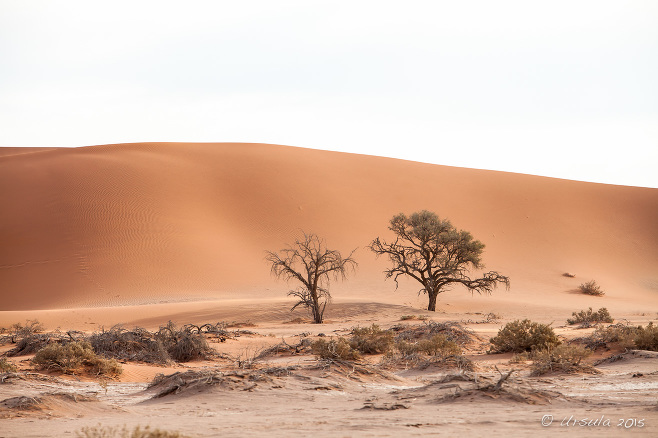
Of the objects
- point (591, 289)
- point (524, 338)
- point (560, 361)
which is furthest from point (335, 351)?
point (591, 289)

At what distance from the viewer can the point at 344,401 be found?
834 cm

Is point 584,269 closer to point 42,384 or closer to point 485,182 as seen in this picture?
point 485,182

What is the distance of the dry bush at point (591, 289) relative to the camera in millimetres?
37188

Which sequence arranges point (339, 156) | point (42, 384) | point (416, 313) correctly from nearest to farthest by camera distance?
point (42, 384), point (416, 313), point (339, 156)

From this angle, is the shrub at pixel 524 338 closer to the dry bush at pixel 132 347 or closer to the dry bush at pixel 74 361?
the dry bush at pixel 132 347

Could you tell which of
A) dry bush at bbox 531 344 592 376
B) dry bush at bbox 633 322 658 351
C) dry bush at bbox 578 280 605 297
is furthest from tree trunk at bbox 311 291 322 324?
dry bush at bbox 578 280 605 297

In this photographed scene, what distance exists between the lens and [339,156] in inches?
2373

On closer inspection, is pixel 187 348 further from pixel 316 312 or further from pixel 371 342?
pixel 316 312

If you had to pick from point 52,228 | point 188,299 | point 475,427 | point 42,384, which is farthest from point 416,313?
point 52,228

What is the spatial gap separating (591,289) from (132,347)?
29.5 meters

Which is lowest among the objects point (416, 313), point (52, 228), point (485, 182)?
point (416, 313)

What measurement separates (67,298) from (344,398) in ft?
95.4

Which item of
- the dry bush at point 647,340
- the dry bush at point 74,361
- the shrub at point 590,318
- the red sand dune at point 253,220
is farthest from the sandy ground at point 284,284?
the shrub at point 590,318

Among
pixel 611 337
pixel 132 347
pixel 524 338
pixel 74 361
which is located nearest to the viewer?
pixel 74 361
